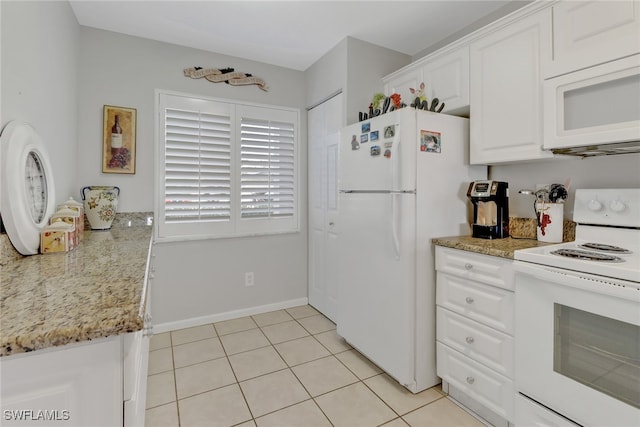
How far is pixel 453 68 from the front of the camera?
2.06m

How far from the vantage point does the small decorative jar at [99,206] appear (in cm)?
213

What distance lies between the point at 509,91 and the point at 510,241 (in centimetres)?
87

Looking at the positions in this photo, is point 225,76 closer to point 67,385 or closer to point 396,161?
point 396,161

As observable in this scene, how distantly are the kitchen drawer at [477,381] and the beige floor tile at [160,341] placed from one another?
2042 mm

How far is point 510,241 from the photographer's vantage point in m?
1.78

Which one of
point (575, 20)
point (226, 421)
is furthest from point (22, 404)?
point (575, 20)

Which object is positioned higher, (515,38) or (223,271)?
(515,38)

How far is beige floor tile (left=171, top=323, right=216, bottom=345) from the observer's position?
249cm

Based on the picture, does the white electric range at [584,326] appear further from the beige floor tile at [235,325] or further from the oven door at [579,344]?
the beige floor tile at [235,325]

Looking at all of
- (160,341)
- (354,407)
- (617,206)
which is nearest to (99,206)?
(160,341)

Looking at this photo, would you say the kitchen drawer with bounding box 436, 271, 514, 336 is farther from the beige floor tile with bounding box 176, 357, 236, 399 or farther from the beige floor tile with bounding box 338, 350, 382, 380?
the beige floor tile with bounding box 176, 357, 236, 399

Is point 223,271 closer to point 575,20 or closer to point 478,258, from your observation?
point 478,258

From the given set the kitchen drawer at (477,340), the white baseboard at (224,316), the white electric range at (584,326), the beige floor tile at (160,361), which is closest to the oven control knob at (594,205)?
the white electric range at (584,326)

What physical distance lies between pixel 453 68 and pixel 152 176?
2.46 meters
